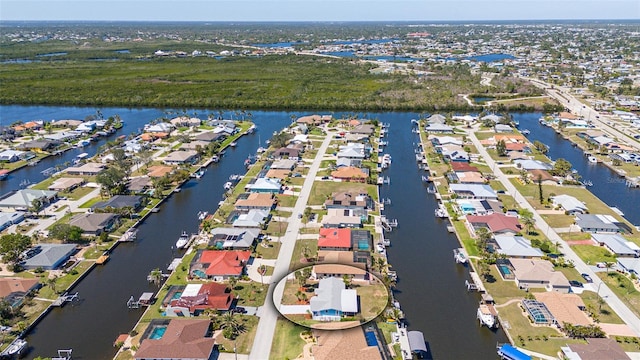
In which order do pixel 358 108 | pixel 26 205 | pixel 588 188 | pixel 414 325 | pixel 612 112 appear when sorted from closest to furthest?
pixel 414 325 < pixel 26 205 < pixel 588 188 < pixel 612 112 < pixel 358 108

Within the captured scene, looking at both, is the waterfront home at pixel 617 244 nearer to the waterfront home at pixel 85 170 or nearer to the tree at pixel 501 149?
the tree at pixel 501 149

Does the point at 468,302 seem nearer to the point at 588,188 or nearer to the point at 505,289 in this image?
the point at 505,289

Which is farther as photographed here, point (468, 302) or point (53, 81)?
point (53, 81)

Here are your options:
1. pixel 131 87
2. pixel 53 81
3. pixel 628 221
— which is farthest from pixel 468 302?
pixel 53 81

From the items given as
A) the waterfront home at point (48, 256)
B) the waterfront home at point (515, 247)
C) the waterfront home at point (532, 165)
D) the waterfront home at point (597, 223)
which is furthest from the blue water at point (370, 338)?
the waterfront home at point (532, 165)

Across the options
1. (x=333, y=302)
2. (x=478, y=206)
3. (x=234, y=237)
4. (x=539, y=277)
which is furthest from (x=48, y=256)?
(x=478, y=206)

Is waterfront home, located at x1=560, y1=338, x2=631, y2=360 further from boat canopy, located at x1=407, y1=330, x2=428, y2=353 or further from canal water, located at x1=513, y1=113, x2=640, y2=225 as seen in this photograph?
canal water, located at x1=513, y1=113, x2=640, y2=225

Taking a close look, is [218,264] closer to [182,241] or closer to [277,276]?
[277,276]
